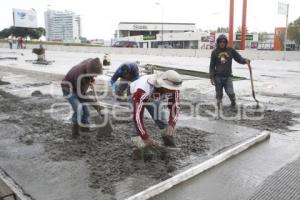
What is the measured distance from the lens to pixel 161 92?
5.32 meters

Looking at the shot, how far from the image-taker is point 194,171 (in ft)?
16.9

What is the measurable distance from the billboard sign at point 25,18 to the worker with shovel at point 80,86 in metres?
80.2

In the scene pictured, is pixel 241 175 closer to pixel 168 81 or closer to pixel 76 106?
pixel 168 81

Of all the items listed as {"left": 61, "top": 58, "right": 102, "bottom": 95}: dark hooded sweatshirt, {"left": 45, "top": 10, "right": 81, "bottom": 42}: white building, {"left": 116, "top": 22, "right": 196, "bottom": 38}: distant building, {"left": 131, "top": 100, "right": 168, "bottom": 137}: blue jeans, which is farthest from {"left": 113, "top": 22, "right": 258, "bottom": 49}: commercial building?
{"left": 131, "top": 100, "right": 168, "bottom": 137}: blue jeans

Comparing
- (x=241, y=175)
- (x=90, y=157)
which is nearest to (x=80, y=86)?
(x=90, y=157)

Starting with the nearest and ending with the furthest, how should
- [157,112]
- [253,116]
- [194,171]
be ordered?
[194,171] < [157,112] < [253,116]

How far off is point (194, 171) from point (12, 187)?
7.48 ft

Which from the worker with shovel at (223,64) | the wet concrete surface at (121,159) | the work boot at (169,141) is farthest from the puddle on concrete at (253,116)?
the work boot at (169,141)

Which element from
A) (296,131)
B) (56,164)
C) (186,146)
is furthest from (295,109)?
(56,164)

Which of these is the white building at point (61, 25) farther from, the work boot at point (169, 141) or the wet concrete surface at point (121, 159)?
the work boot at point (169, 141)

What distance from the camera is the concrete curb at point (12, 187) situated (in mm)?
4469

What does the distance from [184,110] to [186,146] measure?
11.2 feet

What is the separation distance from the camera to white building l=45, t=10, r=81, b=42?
129m

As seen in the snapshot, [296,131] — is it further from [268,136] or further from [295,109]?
[295,109]
